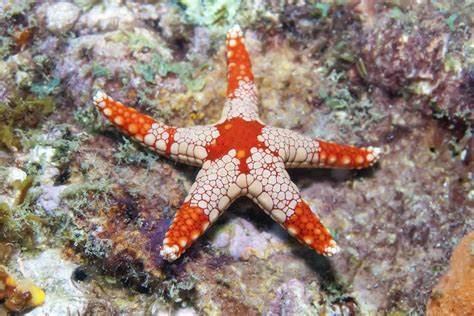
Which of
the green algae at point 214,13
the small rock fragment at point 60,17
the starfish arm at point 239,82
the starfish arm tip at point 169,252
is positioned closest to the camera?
the starfish arm tip at point 169,252

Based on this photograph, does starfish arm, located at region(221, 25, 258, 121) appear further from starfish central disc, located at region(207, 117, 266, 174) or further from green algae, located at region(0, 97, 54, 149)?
green algae, located at region(0, 97, 54, 149)

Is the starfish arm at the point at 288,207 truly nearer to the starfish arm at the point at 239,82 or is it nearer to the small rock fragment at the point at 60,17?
the starfish arm at the point at 239,82

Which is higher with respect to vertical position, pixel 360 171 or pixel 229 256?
pixel 360 171

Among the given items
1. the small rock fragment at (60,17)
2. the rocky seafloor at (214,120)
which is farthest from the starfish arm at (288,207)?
the small rock fragment at (60,17)

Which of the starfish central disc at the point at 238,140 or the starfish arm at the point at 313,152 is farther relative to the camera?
the starfish arm at the point at 313,152

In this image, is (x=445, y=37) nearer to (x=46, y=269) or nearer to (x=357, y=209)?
(x=357, y=209)

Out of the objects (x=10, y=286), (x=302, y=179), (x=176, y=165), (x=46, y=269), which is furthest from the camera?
(x=302, y=179)

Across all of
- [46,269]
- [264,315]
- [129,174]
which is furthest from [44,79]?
[264,315]

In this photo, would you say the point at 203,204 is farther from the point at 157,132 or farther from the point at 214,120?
the point at 214,120
